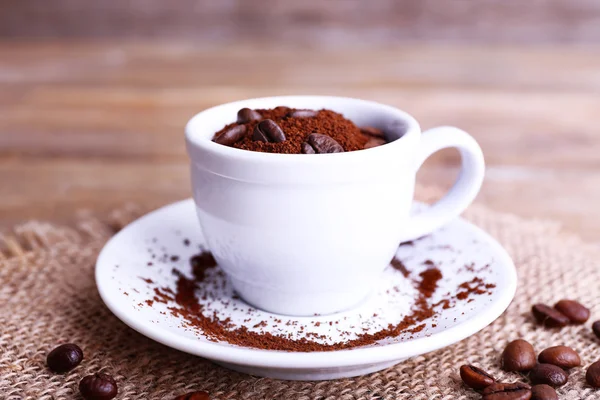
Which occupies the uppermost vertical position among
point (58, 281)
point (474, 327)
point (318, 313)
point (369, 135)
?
point (369, 135)

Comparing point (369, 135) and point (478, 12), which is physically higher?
point (369, 135)

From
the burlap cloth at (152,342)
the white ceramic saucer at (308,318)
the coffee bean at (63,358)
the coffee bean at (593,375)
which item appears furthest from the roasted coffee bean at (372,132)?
the coffee bean at (63,358)

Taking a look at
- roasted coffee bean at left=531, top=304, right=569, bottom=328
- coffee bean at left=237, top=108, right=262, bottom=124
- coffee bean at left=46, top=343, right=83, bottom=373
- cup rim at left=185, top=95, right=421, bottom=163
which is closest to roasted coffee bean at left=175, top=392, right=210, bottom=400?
coffee bean at left=46, top=343, right=83, bottom=373

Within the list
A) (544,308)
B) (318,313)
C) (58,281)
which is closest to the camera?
(318,313)

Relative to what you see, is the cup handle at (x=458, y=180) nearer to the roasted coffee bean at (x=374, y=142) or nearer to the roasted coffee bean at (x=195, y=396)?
the roasted coffee bean at (x=374, y=142)

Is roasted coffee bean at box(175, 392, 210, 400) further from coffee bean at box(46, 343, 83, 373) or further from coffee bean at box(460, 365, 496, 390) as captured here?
coffee bean at box(460, 365, 496, 390)

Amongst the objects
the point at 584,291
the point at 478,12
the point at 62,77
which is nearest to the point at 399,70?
the point at 478,12

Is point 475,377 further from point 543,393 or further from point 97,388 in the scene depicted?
point 97,388

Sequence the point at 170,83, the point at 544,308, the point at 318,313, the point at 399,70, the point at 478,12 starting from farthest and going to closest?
the point at 478,12, the point at 399,70, the point at 170,83, the point at 544,308, the point at 318,313

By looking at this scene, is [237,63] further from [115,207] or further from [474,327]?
[474,327]
